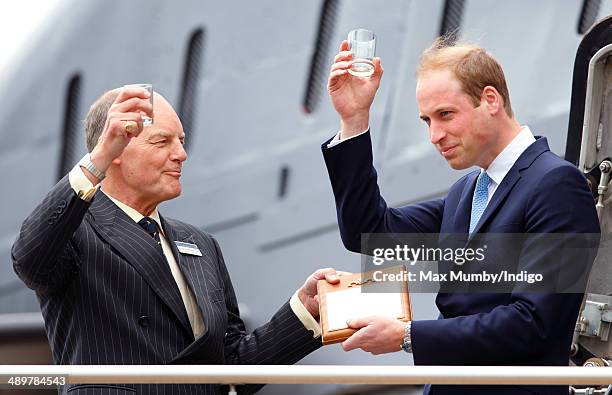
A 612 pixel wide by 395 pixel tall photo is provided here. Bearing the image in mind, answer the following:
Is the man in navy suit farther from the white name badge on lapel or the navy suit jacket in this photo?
the white name badge on lapel

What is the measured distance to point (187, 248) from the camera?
3.51 metres

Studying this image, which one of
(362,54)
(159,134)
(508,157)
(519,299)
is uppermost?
(362,54)

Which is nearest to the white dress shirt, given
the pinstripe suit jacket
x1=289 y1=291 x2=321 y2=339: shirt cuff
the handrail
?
the handrail

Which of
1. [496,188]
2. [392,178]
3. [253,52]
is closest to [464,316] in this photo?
[496,188]

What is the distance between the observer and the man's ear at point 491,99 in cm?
312

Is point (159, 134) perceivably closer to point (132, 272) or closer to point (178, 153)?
point (178, 153)

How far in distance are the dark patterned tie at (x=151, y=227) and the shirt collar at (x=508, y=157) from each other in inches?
36.5

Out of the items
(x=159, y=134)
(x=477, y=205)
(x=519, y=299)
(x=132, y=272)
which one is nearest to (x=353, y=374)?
(x=519, y=299)

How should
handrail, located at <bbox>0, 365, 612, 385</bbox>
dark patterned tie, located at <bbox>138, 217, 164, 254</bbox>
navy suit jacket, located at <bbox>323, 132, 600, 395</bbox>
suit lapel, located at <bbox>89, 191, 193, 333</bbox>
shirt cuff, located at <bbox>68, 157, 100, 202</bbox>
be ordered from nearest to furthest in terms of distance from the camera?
handrail, located at <bbox>0, 365, 612, 385</bbox>, navy suit jacket, located at <bbox>323, 132, 600, 395</bbox>, shirt cuff, located at <bbox>68, 157, 100, 202</bbox>, suit lapel, located at <bbox>89, 191, 193, 333</bbox>, dark patterned tie, located at <bbox>138, 217, 164, 254</bbox>

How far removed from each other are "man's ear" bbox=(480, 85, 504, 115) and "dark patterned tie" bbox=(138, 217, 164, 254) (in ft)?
3.18

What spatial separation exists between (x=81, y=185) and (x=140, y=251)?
33cm

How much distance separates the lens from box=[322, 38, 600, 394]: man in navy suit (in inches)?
117

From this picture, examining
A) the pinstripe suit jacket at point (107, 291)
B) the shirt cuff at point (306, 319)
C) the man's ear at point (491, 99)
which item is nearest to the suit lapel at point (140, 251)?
the pinstripe suit jacket at point (107, 291)

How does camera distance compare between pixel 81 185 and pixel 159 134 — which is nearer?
pixel 81 185
